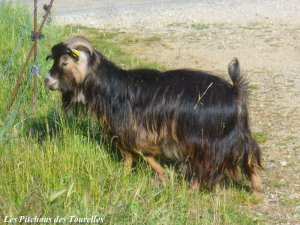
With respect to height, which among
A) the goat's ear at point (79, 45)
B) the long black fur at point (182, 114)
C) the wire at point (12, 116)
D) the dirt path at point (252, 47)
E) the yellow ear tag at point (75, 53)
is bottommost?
the dirt path at point (252, 47)

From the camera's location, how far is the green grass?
397 cm

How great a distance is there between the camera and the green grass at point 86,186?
13.0ft

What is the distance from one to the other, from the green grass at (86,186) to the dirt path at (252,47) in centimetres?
56

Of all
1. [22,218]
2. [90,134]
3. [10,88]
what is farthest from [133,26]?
[22,218]

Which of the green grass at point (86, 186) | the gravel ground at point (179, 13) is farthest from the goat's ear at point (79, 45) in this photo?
the gravel ground at point (179, 13)

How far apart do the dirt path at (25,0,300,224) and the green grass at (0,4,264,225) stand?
560 mm

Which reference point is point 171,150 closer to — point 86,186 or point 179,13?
point 86,186

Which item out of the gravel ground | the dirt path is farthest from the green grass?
the gravel ground

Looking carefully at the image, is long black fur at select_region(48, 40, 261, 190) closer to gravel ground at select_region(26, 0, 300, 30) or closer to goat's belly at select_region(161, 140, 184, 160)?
goat's belly at select_region(161, 140, 184, 160)

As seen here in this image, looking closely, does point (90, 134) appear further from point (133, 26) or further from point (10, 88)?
point (133, 26)

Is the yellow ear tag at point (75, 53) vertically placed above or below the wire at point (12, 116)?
above

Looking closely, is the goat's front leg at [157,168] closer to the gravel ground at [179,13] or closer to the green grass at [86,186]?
the green grass at [86,186]

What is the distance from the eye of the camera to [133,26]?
12.7m

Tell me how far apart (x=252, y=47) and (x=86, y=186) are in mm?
6590
